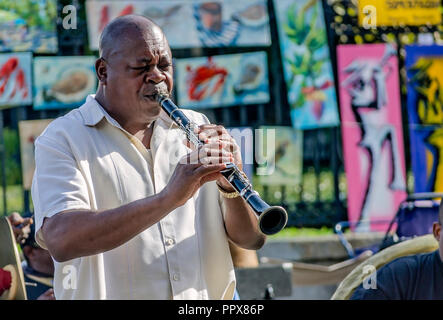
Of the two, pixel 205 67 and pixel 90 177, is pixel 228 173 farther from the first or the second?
pixel 205 67

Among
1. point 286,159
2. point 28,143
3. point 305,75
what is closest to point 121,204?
point 28,143

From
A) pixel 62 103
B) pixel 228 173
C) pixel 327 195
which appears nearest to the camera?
pixel 228 173

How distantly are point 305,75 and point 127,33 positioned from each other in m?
4.01

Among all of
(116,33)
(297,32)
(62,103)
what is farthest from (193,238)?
(297,32)

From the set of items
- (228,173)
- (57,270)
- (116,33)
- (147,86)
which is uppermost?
(116,33)

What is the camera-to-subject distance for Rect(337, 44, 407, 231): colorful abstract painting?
6332 mm

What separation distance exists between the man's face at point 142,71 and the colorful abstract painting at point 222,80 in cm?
366

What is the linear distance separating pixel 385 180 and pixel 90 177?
4.28 metres

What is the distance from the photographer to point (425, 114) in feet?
21.2

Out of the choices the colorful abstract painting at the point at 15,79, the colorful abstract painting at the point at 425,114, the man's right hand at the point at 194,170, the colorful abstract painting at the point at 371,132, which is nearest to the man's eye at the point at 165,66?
the man's right hand at the point at 194,170

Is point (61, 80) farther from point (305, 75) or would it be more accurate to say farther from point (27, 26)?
point (305, 75)

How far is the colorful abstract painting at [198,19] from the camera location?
6035 millimetres

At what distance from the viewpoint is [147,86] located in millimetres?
2455

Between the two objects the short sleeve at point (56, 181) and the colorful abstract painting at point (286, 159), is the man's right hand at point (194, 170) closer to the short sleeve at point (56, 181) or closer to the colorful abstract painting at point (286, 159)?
the short sleeve at point (56, 181)
